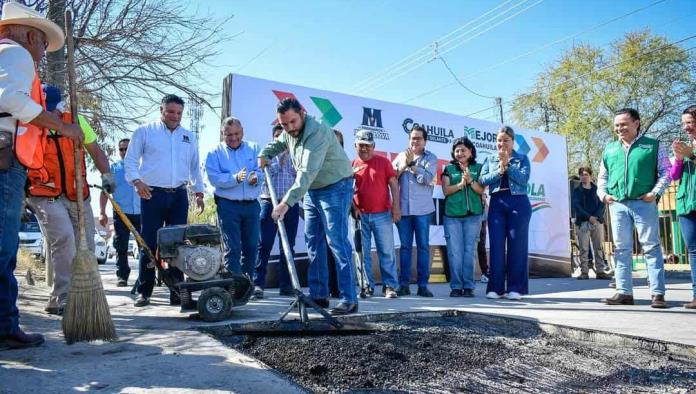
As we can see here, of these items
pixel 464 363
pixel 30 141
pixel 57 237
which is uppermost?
pixel 30 141

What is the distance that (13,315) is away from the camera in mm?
2836

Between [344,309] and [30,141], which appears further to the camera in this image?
[344,309]

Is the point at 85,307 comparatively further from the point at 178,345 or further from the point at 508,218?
the point at 508,218

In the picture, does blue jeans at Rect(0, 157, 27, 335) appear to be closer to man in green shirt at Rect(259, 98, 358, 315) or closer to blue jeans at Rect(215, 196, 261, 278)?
man in green shirt at Rect(259, 98, 358, 315)

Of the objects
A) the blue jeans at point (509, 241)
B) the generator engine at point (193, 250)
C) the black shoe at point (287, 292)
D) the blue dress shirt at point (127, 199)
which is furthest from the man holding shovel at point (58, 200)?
the blue jeans at point (509, 241)

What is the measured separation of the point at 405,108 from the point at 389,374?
6666mm

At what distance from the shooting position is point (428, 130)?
888cm

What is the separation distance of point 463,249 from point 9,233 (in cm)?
456

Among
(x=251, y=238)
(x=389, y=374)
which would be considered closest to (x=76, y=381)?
(x=389, y=374)

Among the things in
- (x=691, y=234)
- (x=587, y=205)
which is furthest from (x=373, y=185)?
(x=587, y=205)

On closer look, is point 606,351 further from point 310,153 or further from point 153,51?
point 153,51

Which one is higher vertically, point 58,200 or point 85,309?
point 58,200

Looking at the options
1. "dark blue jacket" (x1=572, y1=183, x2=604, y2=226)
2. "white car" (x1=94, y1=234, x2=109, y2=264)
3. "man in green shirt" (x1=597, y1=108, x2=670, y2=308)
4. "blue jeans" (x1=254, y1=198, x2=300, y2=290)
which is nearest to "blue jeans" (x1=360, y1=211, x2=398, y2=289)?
"blue jeans" (x1=254, y1=198, x2=300, y2=290)

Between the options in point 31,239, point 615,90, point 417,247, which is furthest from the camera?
point 615,90
